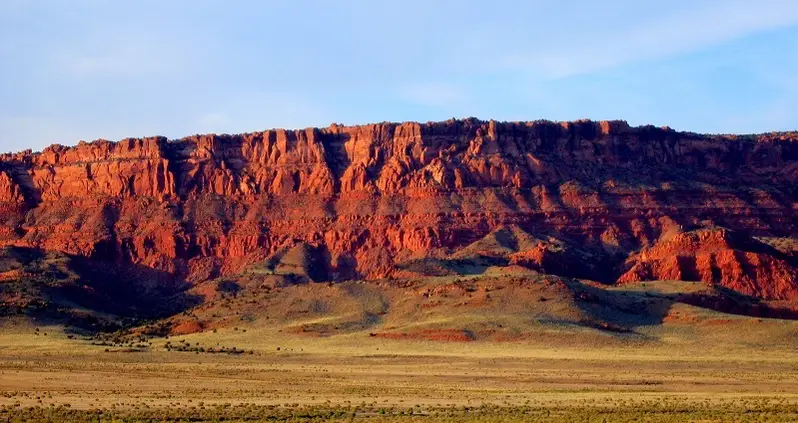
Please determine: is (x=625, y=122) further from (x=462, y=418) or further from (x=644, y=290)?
(x=462, y=418)

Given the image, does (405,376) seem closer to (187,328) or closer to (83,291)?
(187,328)

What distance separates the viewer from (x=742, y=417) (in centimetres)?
6312

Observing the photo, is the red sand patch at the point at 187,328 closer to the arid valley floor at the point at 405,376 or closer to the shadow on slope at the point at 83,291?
the arid valley floor at the point at 405,376

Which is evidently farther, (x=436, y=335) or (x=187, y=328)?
(x=187, y=328)

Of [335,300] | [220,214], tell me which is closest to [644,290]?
[335,300]

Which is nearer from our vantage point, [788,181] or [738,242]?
[738,242]

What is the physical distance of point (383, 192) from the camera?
590 feet

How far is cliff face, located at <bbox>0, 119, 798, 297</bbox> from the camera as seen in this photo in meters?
174

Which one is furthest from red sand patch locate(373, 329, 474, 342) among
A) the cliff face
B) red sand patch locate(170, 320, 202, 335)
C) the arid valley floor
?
the cliff face

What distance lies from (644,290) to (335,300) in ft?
99.1

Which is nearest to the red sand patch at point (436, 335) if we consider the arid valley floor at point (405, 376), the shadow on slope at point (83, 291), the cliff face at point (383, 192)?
the arid valley floor at point (405, 376)

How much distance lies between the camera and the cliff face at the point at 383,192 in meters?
174

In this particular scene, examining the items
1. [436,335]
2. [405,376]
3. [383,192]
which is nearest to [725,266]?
[436,335]

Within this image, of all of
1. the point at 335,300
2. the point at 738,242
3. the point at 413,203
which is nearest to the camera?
the point at 335,300
